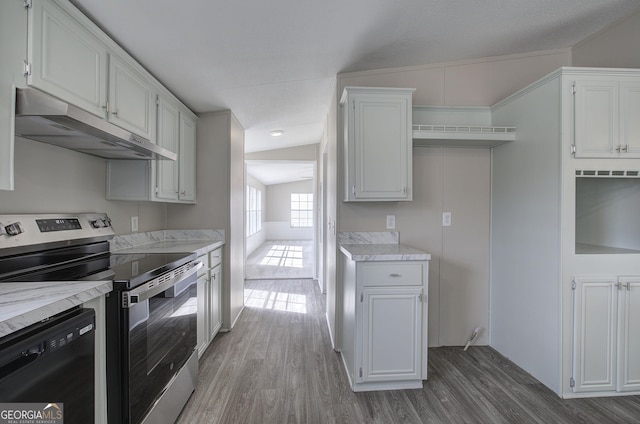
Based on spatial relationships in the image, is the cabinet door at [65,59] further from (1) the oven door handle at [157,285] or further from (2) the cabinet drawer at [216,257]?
(2) the cabinet drawer at [216,257]

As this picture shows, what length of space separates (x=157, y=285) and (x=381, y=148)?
1743mm

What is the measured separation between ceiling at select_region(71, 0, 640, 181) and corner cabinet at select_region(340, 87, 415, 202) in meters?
0.37

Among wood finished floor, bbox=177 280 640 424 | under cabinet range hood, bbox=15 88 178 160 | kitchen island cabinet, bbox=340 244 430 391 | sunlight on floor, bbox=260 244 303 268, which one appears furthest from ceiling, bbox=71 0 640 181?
sunlight on floor, bbox=260 244 303 268

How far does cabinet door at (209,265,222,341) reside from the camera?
2.55 m

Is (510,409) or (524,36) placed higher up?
(524,36)

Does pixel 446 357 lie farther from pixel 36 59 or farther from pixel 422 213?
pixel 36 59

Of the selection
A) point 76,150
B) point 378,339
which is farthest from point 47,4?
point 378,339

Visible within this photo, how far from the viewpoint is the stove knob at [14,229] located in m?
1.33

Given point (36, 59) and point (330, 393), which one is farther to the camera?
point (330, 393)

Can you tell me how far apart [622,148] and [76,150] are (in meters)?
3.50

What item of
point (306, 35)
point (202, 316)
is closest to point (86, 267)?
point (202, 316)

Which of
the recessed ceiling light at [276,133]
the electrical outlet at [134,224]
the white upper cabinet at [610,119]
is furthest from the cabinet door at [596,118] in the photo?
the electrical outlet at [134,224]

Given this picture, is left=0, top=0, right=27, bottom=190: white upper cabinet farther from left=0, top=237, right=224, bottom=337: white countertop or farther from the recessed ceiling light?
the recessed ceiling light

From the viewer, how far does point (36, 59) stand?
1193mm
